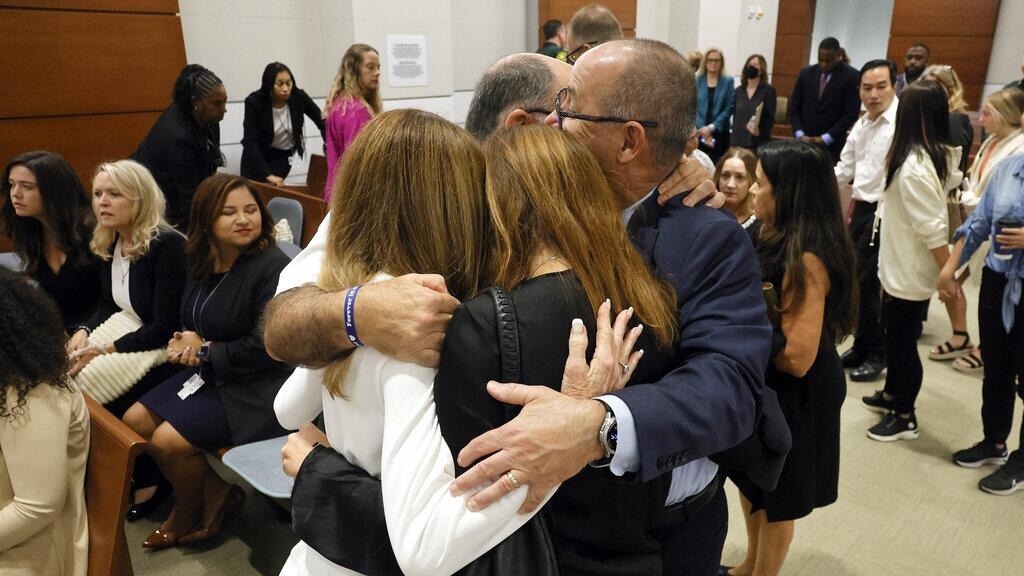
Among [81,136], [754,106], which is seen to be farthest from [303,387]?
[754,106]

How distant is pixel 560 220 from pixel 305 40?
5662mm

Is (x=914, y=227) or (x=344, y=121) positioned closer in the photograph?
(x=914, y=227)

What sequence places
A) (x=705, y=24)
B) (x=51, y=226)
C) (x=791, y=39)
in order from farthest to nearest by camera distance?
(x=791, y=39) → (x=705, y=24) → (x=51, y=226)

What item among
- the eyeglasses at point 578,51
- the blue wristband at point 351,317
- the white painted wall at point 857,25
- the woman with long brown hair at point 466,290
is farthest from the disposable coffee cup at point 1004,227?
the white painted wall at point 857,25

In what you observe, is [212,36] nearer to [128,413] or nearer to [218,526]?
[128,413]

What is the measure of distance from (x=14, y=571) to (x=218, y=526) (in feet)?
3.26

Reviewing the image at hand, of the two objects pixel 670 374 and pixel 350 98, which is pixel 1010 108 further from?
pixel 350 98

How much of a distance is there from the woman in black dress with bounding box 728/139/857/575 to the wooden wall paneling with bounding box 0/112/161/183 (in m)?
4.63

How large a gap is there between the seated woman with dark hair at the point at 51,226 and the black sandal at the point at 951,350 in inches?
187

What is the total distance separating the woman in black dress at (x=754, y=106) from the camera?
6895 millimetres

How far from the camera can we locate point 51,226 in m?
3.11

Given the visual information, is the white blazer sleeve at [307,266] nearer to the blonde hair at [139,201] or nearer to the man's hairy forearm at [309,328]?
the man's hairy forearm at [309,328]

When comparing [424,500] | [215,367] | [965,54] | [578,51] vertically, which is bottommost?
[215,367]

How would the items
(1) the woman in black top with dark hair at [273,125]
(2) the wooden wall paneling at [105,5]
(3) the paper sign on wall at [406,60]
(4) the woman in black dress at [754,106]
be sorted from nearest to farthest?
(2) the wooden wall paneling at [105,5], (1) the woman in black top with dark hair at [273,125], (3) the paper sign on wall at [406,60], (4) the woman in black dress at [754,106]
